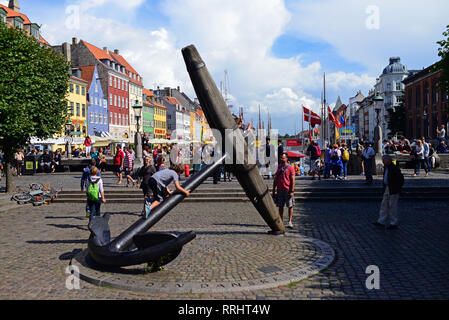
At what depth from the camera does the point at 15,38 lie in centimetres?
1515

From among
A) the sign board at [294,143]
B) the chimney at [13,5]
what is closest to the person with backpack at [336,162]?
the sign board at [294,143]

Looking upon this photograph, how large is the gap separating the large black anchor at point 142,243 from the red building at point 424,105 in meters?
51.7

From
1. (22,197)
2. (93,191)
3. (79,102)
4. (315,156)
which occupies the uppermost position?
(79,102)

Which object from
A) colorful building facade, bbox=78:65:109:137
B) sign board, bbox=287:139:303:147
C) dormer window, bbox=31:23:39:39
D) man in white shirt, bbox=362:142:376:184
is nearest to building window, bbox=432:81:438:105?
sign board, bbox=287:139:303:147

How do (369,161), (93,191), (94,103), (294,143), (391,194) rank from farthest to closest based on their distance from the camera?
(94,103)
(294,143)
(369,161)
(93,191)
(391,194)

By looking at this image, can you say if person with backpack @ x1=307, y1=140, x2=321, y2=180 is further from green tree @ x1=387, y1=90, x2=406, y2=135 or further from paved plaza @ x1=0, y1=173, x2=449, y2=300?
green tree @ x1=387, y1=90, x2=406, y2=135

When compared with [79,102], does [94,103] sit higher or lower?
higher

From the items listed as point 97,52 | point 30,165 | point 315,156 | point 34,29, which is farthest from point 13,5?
point 315,156

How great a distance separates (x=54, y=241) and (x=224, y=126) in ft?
15.9

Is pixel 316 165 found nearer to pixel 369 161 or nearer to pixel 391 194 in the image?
pixel 369 161

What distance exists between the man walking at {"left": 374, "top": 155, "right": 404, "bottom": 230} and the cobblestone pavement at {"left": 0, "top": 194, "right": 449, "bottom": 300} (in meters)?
0.36

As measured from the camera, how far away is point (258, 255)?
278 inches

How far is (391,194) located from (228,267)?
17.0 ft
